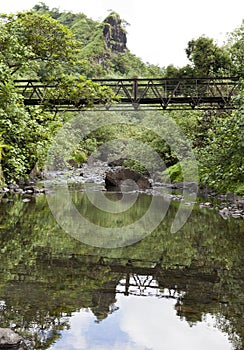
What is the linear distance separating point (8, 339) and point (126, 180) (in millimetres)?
20870

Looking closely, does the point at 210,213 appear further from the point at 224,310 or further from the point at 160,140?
the point at 160,140

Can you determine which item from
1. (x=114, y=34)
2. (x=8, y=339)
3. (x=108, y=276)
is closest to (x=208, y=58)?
(x=108, y=276)

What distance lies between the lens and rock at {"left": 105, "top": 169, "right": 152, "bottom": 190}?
24.0 metres

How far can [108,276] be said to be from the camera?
636 centimetres

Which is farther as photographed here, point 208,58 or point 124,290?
point 208,58

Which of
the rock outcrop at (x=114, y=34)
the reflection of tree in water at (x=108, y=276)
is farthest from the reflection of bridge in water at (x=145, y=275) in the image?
the rock outcrop at (x=114, y=34)

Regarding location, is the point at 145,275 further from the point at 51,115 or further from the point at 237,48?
the point at 237,48

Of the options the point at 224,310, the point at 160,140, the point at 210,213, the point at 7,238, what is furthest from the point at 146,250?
the point at 160,140

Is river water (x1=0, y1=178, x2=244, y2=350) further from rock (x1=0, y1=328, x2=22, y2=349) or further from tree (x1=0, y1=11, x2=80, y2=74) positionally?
tree (x1=0, y1=11, x2=80, y2=74)

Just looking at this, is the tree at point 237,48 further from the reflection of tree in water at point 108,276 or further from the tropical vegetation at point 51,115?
the reflection of tree in water at point 108,276

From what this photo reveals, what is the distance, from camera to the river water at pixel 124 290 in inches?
171

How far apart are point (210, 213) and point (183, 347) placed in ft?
31.7

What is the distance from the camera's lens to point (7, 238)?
885 centimetres

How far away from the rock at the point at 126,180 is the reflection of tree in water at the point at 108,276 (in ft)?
44.8
